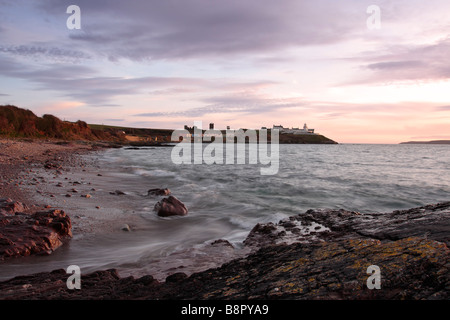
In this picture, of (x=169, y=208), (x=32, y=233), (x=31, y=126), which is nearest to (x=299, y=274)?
(x=32, y=233)

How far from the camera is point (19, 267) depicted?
4.59 metres

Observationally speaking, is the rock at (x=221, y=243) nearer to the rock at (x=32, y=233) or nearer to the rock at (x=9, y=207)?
the rock at (x=32, y=233)

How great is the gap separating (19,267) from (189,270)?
2874 mm

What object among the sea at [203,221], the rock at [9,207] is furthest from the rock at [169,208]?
the rock at [9,207]

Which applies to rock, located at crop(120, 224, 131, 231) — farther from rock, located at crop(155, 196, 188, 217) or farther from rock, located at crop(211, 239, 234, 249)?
rock, located at crop(211, 239, 234, 249)

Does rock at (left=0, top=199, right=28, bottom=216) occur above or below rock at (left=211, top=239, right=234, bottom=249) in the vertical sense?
Result: above

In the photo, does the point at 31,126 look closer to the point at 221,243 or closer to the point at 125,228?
the point at 125,228

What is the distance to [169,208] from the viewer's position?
928cm

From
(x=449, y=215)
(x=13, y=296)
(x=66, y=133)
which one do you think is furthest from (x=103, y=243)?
(x=66, y=133)

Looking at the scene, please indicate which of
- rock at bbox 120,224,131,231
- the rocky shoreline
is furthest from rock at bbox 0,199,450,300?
rock at bbox 120,224,131,231

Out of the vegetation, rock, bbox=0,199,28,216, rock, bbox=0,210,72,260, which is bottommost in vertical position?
rock, bbox=0,210,72,260

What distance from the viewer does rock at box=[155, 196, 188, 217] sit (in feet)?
29.9

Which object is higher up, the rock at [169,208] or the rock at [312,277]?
the rock at [312,277]

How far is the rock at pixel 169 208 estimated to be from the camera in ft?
29.9
